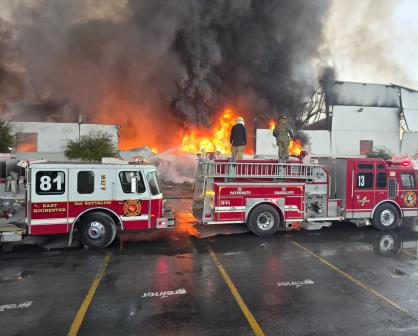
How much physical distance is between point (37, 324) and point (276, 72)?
42.0 meters

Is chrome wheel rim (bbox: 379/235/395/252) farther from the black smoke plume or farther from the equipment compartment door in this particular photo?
the black smoke plume

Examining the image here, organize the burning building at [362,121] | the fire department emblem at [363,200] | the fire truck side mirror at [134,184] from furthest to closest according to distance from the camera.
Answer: the burning building at [362,121]
the fire department emblem at [363,200]
the fire truck side mirror at [134,184]

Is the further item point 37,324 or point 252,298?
point 252,298

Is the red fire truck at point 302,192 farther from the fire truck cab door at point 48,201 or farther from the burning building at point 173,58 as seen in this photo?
the burning building at point 173,58

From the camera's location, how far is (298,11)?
44094mm

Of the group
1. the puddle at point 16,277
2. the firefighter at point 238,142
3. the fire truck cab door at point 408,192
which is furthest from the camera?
the fire truck cab door at point 408,192

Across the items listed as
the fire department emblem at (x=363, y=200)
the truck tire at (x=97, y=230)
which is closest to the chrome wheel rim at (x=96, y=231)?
the truck tire at (x=97, y=230)

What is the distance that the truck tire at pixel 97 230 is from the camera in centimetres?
955

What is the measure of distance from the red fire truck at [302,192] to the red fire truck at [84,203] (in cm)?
174

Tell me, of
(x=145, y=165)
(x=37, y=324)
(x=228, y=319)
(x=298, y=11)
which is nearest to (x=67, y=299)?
(x=37, y=324)

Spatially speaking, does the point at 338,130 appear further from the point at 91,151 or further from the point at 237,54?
the point at 91,151

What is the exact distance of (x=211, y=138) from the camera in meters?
42.2

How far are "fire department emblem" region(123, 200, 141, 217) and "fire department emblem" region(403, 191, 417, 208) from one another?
29.2 feet

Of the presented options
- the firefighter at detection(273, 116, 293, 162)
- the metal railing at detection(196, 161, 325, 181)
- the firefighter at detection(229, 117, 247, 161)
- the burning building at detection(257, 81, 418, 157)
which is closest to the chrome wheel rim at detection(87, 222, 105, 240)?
the metal railing at detection(196, 161, 325, 181)
